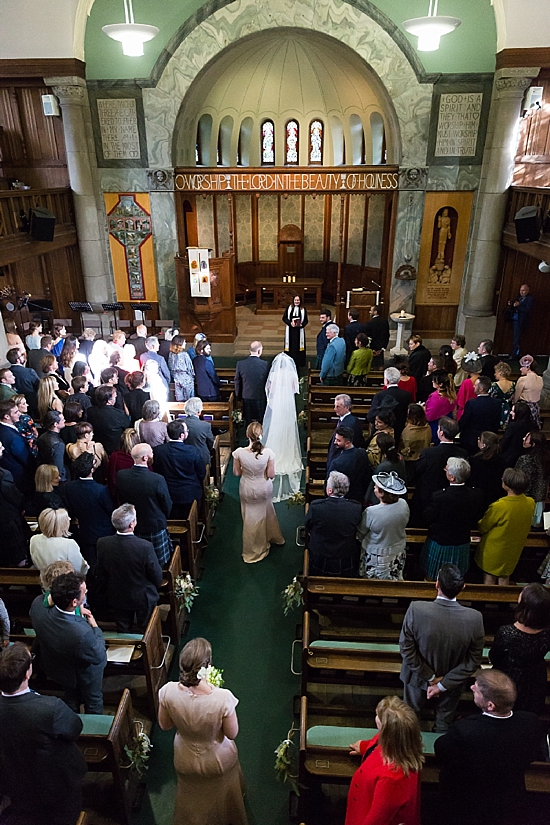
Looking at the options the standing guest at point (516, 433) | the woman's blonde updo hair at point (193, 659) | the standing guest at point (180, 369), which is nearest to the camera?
the woman's blonde updo hair at point (193, 659)

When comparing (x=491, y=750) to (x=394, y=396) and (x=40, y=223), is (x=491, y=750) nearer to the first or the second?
(x=394, y=396)

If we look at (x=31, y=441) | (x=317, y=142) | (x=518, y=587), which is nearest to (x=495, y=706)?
(x=518, y=587)

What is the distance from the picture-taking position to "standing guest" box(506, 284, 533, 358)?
10914 mm

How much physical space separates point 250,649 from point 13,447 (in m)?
2.93

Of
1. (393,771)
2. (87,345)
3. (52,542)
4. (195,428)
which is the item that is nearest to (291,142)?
(87,345)

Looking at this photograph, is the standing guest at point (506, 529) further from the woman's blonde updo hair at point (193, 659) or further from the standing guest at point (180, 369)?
the standing guest at point (180, 369)

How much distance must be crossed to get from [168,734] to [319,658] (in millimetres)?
1401

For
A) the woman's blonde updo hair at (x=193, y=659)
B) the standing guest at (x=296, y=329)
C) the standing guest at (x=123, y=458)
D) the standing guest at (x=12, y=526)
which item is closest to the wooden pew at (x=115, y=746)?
the woman's blonde updo hair at (x=193, y=659)

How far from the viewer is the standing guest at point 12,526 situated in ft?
15.4

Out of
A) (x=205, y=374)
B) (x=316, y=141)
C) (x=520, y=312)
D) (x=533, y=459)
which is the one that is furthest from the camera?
A: (x=316, y=141)

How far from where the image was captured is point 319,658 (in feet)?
12.7

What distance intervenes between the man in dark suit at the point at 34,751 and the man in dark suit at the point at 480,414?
4.79 m

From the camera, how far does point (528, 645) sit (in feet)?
10.2

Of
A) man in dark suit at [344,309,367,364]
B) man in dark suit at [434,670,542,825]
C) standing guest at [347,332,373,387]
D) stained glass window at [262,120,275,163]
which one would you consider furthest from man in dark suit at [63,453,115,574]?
stained glass window at [262,120,275,163]
